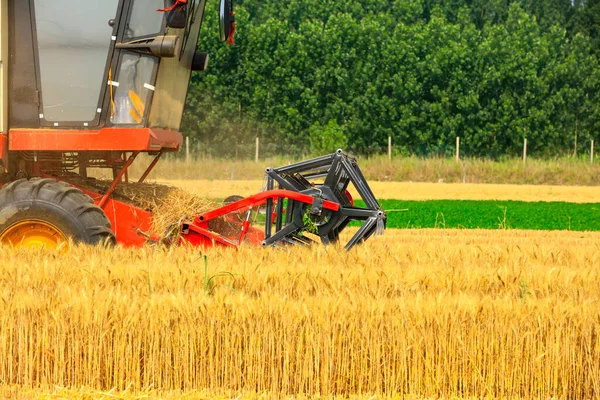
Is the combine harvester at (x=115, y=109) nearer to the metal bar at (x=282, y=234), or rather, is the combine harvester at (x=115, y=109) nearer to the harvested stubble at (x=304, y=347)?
the metal bar at (x=282, y=234)

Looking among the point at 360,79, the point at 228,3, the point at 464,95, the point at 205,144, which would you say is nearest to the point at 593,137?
the point at 464,95

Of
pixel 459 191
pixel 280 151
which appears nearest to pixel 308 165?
pixel 459 191

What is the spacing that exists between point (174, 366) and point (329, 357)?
0.90 m

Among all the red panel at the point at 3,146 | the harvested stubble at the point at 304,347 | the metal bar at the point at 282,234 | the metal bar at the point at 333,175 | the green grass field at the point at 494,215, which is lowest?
the green grass field at the point at 494,215

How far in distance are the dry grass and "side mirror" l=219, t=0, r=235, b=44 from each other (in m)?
15.6

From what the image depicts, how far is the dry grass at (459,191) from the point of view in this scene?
2644cm

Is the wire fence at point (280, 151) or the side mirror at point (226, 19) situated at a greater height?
the side mirror at point (226, 19)

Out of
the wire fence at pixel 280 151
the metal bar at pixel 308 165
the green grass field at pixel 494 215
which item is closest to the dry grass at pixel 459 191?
the green grass field at pixel 494 215

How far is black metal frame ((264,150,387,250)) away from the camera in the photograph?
8.26 metres

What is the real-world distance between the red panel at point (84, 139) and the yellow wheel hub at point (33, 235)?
74 centimetres

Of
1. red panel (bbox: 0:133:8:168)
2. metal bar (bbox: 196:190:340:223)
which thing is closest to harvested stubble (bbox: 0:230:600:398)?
metal bar (bbox: 196:190:340:223)

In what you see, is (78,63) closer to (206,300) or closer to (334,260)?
(334,260)

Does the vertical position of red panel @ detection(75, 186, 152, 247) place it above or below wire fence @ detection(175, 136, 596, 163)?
above

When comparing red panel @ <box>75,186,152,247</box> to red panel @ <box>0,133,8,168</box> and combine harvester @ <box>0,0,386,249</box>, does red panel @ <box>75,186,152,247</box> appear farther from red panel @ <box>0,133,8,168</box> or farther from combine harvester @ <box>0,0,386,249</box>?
red panel @ <box>0,133,8,168</box>
